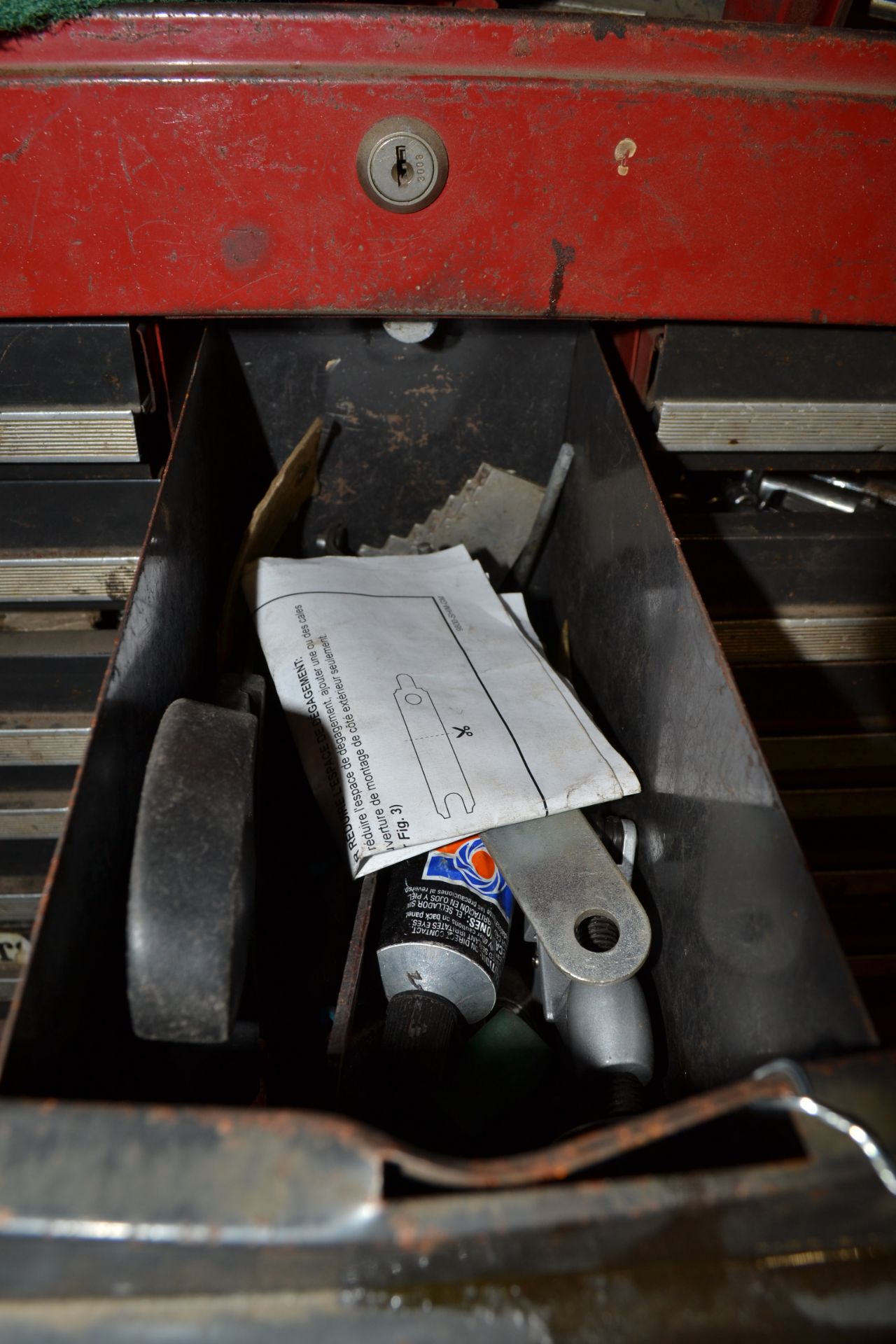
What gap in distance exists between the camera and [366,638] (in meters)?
0.87

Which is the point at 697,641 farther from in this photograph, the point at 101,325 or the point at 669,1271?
the point at 101,325

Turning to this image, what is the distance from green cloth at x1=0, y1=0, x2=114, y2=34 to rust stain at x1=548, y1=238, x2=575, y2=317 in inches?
16.1

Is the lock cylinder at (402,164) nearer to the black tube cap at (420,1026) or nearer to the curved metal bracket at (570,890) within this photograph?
the curved metal bracket at (570,890)

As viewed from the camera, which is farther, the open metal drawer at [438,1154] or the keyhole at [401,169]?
the keyhole at [401,169]

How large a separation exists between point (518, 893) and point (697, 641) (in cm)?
24

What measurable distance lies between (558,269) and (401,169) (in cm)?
16

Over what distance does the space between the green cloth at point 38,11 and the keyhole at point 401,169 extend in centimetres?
25

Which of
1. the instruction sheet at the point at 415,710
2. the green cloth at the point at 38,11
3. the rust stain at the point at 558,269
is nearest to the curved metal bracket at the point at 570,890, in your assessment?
the instruction sheet at the point at 415,710

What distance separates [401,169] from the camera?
0.73 m

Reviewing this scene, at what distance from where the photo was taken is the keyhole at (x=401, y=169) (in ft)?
2.36

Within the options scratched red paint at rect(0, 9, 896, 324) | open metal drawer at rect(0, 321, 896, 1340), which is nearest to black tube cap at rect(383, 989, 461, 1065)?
open metal drawer at rect(0, 321, 896, 1340)

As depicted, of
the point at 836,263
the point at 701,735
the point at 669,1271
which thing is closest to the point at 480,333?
the point at 836,263

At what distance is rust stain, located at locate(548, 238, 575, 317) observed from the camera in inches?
30.4

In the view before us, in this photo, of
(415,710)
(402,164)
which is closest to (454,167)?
(402,164)
